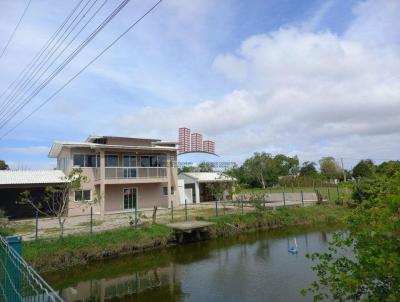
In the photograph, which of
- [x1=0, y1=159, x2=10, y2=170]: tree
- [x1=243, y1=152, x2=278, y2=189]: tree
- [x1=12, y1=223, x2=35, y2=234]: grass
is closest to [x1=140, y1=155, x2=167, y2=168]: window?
[x1=12, y1=223, x2=35, y2=234]: grass

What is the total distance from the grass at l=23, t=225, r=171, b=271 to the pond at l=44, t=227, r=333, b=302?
547 millimetres

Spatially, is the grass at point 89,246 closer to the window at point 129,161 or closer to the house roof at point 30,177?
the house roof at point 30,177

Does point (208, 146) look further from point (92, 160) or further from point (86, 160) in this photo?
point (86, 160)

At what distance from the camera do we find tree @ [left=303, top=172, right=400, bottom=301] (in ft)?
12.6

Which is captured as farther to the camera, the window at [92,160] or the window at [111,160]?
the window at [111,160]

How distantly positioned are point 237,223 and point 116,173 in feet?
34.6

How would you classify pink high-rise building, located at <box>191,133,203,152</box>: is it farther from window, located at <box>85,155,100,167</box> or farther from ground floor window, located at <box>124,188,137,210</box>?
window, located at <box>85,155,100,167</box>

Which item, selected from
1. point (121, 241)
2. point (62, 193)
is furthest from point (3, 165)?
point (121, 241)

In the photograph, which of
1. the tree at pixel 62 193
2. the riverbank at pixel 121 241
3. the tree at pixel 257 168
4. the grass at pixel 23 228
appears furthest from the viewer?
the tree at pixel 257 168

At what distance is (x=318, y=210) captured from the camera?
2738 cm

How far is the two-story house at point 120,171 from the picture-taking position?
26969 mm

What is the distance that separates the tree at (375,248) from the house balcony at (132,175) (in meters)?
23.8

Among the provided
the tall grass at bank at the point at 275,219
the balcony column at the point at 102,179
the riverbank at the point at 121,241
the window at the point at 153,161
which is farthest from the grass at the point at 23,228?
the tall grass at bank at the point at 275,219

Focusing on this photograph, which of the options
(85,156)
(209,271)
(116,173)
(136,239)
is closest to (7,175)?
(85,156)
